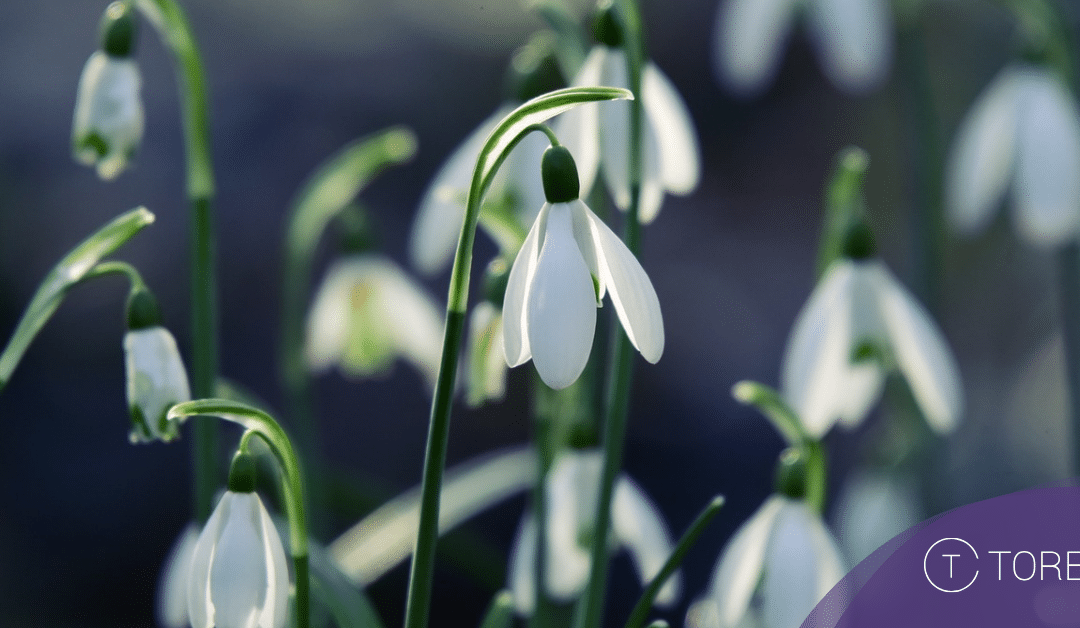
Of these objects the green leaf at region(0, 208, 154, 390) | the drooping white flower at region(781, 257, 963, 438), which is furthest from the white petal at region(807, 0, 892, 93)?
the green leaf at region(0, 208, 154, 390)

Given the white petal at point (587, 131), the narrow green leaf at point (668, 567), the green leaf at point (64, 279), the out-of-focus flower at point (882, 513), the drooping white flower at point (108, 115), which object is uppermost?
the drooping white flower at point (108, 115)

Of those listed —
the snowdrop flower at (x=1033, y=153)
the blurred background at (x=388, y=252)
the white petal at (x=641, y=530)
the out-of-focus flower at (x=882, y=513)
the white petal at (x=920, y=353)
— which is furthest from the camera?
the blurred background at (x=388, y=252)

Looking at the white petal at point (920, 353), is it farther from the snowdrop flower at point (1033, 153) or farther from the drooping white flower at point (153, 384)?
the drooping white flower at point (153, 384)

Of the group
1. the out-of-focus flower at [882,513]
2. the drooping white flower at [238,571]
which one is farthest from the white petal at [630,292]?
the out-of-focus flower at [882,513]

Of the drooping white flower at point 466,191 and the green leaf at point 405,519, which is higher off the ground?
the drooping white flower at point 466,191

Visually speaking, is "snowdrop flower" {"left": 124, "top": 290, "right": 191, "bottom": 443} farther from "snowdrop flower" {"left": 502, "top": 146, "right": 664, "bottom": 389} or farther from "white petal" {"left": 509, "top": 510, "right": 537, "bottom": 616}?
"white petal" {"left": 509, "top": 510, "right": 537, "bottom": 616}

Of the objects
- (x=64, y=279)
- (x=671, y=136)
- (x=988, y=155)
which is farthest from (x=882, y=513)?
(x=64, y=279)

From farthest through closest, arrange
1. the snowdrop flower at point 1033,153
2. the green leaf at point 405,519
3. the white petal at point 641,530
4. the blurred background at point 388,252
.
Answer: the blurred background at point 388,252 → the snowdrop flower at point 1033,153 → the green leaf at point 405,519 → the white petal at point 641,530

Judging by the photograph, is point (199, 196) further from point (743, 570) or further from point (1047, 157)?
point (1047, 157)
